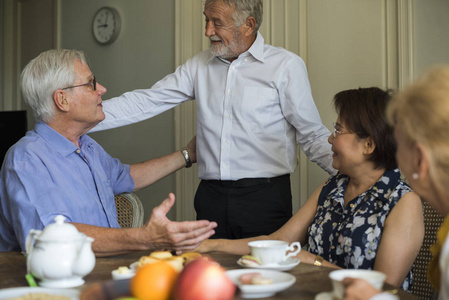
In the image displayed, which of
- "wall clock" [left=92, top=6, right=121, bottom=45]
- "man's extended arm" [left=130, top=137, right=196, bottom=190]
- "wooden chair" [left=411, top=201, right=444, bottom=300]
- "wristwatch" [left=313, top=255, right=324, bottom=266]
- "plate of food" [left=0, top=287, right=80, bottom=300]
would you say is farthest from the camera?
"wall clock" [left=92, top=6, right=121, bottom=45]

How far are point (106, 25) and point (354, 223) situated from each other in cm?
341

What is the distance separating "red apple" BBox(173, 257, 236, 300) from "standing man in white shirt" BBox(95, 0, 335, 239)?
1.53 m

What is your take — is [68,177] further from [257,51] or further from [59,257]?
[257,51]

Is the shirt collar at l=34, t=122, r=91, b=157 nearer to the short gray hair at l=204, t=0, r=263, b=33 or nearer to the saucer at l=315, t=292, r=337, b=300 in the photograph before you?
the short gray hair at l=204, t=0, r=263, b=33

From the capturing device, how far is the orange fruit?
1026mm

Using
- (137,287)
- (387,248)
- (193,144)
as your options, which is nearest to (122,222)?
(193,144)

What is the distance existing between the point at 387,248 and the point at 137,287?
869 millimetres

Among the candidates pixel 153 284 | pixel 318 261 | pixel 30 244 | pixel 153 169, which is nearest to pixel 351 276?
pixel 153 284

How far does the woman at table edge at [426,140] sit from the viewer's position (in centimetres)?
103

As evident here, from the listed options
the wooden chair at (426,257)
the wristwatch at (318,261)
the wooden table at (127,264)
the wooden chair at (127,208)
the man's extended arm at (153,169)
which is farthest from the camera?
the man's extended arm at (153,169)

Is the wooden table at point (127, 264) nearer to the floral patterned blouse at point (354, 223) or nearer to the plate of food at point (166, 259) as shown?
the plate of food at point (166, 259)

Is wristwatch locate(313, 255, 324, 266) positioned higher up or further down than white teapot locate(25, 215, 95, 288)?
further down

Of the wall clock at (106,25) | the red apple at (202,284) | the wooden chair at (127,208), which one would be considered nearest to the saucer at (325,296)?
the red apple at (202,284)

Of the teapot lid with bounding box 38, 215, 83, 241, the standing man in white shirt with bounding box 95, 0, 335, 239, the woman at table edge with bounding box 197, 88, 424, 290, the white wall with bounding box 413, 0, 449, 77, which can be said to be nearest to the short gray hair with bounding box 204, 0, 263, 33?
the standing man in white shirt with bounding box 95, 0, 335, 239
